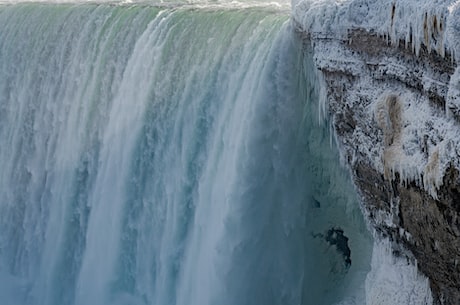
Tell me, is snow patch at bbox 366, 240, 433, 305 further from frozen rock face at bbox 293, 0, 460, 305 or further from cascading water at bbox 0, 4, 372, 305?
cascading water at bbox 0, 4, 372, 305

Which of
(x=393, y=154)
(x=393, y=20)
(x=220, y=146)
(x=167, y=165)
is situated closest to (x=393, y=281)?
(x=393, y=154)

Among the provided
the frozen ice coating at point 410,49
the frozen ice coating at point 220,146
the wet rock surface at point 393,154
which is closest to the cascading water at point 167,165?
the frozen ice coating at point 220,146

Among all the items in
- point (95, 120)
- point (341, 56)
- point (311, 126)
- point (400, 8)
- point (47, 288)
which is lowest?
point (47, 288)

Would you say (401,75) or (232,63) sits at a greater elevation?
(401,75)

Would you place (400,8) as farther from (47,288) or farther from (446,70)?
(47,288)

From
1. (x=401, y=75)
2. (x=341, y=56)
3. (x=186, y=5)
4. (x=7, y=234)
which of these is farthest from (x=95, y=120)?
(x=401, y=75)

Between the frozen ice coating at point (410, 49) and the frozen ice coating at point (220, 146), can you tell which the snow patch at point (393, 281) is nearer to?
the frozen ice coating at point (220, 146)

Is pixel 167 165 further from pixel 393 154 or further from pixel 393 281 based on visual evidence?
pixel 393 154

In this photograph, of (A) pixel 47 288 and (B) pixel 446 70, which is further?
(A) pixel 47 288
